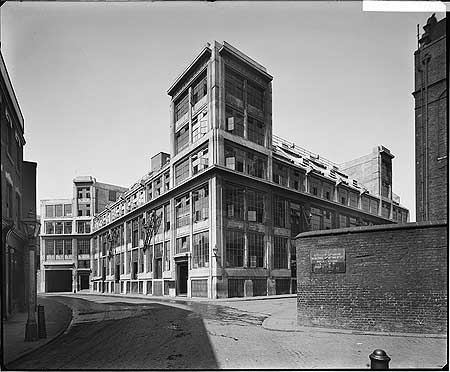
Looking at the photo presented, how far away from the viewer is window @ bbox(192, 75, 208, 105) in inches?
304

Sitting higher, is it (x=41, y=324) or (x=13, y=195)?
(x=13, y=195)

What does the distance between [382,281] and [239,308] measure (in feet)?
11.6

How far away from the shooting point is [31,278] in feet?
22.3

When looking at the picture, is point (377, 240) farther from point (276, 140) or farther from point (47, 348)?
point (47, 348)

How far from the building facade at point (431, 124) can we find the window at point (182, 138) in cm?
437

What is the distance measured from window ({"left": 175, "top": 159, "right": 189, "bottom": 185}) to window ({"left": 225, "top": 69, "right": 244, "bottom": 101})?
6.55 ft

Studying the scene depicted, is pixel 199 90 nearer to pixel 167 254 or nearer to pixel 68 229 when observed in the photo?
pixel 68 229

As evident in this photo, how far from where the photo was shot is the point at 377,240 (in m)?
7.04

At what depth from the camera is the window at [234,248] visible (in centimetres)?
927

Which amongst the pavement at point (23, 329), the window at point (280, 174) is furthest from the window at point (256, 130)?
the pavement at point (23, 329)

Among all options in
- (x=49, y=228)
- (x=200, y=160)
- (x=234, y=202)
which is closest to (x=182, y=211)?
(x=234, y=202)

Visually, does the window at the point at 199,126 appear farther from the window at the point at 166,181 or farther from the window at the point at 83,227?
the window at the point at 83,227

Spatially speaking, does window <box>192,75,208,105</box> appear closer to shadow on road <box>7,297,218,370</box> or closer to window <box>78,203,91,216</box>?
window <box>78,203,91,216</box>

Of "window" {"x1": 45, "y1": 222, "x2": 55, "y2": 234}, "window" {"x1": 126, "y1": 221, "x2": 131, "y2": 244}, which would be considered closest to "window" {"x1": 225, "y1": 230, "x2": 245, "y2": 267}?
"window" {"x1": 126, "y1": 221, "x2": 131, "y2": 244}
